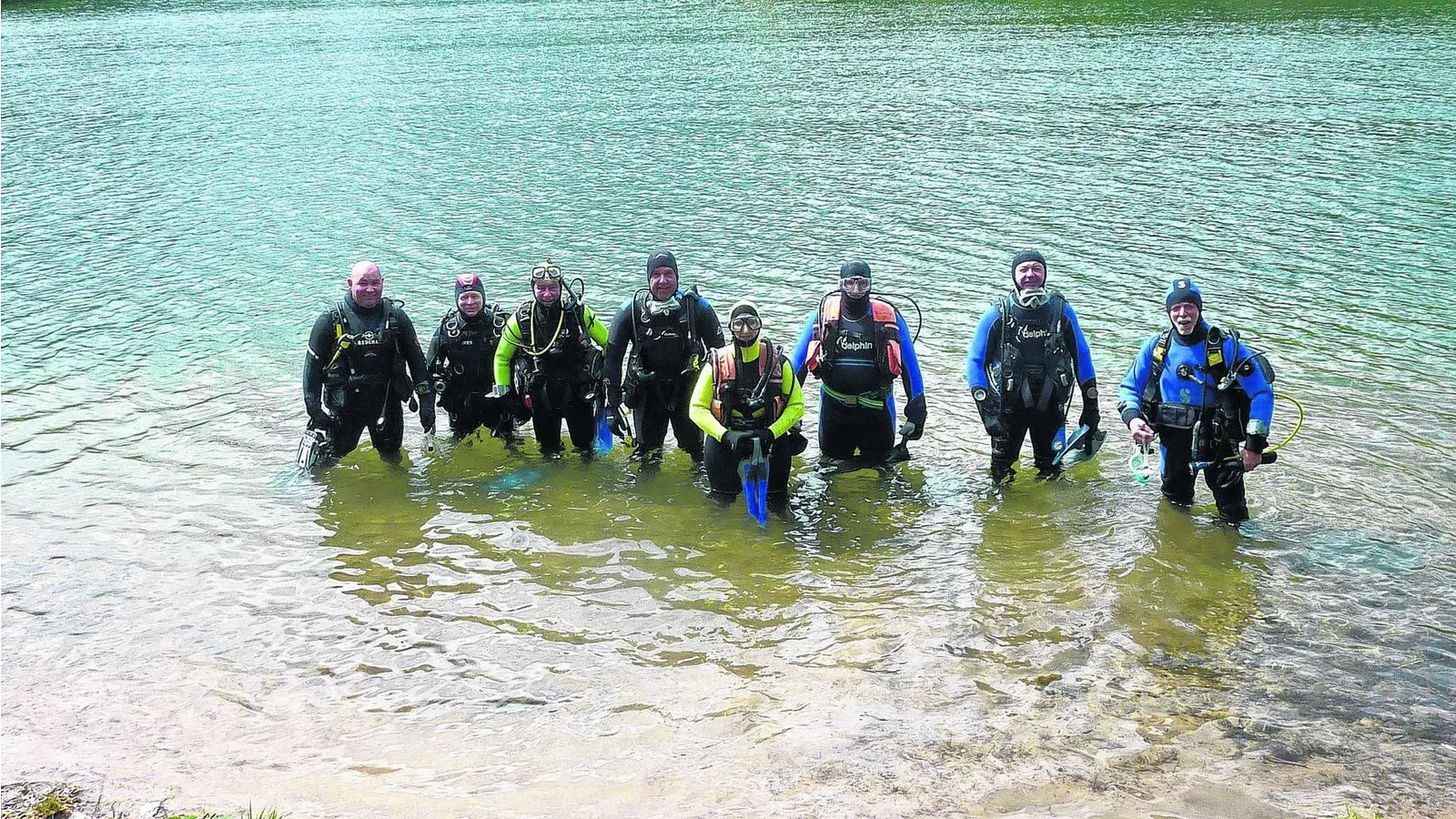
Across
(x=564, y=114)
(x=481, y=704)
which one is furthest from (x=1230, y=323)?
(x=564, y=114)

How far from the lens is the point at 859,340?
34.1 ft

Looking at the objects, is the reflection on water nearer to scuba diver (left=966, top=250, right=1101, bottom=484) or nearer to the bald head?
scuba diver (left=966, top=250, right=1101, bottom=484)

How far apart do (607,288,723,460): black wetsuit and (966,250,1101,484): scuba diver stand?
2.45 meters

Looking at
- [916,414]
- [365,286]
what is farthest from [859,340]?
[365,286]

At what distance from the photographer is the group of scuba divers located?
9195mm

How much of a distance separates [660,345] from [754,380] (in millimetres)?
1329

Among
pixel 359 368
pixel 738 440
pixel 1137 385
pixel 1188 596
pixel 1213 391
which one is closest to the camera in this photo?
pixel 1188 596

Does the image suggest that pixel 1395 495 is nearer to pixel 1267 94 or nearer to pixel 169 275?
pixel 169 275

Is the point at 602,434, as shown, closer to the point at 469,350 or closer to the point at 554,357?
the point at 554,357

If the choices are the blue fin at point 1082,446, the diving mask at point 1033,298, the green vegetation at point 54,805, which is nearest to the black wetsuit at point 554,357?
the diving mask at point 1033,298

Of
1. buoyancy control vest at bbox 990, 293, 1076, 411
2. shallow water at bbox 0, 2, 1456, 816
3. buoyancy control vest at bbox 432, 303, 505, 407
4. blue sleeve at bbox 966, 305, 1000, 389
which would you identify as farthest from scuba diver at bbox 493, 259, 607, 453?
buoyancy control vest at bbox 990, 293, 1076, 411

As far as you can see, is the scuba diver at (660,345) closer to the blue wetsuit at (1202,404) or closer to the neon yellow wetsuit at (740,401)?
the neon yellow wetsuit at (740,401)

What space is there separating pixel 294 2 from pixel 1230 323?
238ft

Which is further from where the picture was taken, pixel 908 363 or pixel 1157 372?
pixel 908 363
